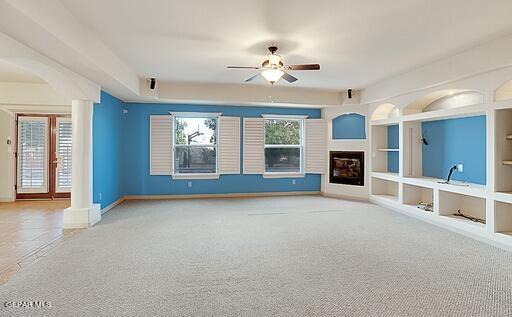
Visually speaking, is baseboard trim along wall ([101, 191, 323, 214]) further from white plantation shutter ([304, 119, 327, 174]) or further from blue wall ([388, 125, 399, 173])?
blue wall ([388, 125, 399, 173])

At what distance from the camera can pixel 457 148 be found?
525 centimetres

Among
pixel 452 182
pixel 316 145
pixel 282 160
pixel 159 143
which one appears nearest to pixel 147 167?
pixel 159 143

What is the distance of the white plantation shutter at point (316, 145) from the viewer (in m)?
8.12

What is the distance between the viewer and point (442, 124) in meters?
5.63

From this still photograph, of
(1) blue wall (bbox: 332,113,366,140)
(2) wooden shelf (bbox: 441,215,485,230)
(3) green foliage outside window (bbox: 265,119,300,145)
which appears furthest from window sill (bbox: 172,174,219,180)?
(2) wooden shelf (bbox: 441,215,485,230)

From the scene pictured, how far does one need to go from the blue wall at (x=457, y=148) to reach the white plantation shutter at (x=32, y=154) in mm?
8767

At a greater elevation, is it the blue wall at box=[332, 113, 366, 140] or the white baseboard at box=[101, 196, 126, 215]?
the blue wall at box=[332, 113, 366, 140]

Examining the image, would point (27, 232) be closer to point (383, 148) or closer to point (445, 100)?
point (383, 148)

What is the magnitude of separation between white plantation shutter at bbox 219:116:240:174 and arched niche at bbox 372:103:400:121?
135 inches

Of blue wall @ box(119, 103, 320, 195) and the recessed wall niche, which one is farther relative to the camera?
blue wall @ box(119, 103, 320, 195)

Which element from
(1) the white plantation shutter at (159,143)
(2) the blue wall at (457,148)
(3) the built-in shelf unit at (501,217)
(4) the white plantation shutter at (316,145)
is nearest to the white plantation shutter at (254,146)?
(4) the white plantation shutter at (316,145)

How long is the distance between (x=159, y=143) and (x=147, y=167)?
0.68 metres

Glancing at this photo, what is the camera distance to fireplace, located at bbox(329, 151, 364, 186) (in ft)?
24.5

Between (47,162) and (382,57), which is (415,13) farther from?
(47,162)
